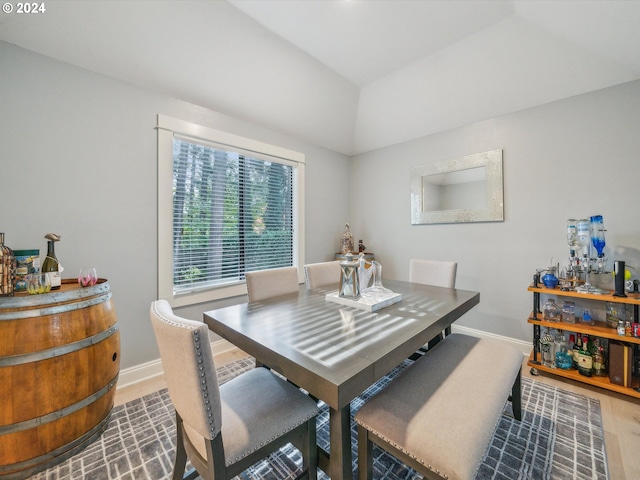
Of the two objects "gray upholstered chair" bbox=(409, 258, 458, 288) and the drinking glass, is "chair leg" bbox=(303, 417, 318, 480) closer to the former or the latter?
the drinking glass

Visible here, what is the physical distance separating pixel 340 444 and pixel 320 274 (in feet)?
4.59

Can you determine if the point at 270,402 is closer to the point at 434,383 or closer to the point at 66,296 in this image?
the point at 434,383

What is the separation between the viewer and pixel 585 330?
2021mm

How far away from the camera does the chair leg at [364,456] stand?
1068mm

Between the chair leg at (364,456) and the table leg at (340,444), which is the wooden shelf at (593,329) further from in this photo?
the table leg at (340,444)

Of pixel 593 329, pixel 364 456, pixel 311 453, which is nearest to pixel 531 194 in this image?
pixel 593 329

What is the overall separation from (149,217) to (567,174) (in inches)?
142

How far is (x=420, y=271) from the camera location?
8.05ft

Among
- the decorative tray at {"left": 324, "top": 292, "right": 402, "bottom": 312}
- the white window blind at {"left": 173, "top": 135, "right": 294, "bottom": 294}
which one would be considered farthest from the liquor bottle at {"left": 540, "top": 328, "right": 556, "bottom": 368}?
the white window blind at {"left": 173, "top": 135, "right": 294, "bottom": 294}

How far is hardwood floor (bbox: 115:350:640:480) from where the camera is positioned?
4.41ft

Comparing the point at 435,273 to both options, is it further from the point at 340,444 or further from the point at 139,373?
the point at 139,373

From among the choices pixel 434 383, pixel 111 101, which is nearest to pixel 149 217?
pixel 111 101

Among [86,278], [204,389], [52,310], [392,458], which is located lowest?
[392,458]

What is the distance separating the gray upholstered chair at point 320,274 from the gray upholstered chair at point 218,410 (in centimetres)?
98
